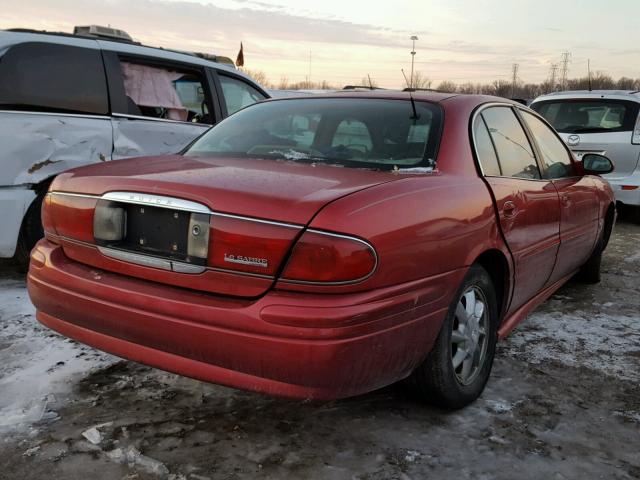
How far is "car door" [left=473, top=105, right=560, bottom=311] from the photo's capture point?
2979mm

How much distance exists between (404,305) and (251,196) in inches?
25.9

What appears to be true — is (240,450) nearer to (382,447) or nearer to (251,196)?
(382,447)

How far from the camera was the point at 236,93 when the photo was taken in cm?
595

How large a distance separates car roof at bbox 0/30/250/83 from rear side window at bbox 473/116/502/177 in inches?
123

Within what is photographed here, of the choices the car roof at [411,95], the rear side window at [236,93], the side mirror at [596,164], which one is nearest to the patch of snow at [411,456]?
the car roof at [411,95]

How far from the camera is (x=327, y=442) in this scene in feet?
8.08

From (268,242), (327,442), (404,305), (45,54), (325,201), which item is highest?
(45,54)

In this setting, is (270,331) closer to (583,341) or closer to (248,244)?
(248,244)

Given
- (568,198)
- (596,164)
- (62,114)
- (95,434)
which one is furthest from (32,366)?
(596,164)

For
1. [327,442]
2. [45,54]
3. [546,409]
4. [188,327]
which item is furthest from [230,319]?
[45,54]

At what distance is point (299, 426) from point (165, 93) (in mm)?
3681

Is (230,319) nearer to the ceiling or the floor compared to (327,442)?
nearer to the ceiling

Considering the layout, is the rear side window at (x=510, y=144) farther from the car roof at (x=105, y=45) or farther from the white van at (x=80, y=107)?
the car roof at (x=105, y=45)

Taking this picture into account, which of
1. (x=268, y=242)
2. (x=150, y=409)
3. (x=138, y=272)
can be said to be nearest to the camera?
(x=268, y=242)
